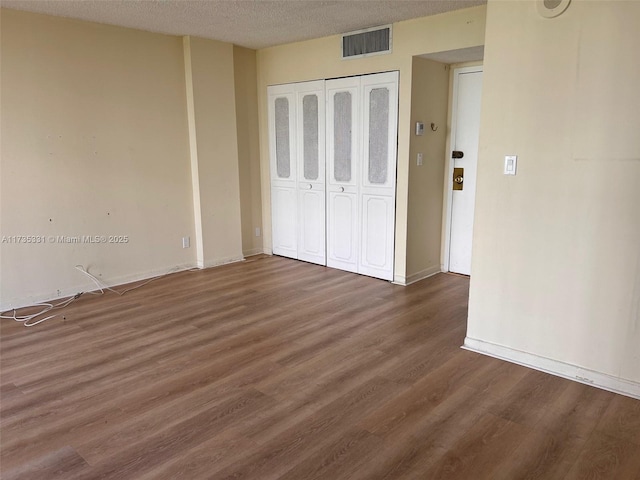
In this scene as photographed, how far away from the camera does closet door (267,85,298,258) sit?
536cm

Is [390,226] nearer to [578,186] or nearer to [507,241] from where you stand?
[507,241]

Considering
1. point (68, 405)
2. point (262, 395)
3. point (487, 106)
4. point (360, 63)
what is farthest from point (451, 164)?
point (68, 405)

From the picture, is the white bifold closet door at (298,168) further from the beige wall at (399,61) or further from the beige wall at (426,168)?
the beige wall at (426,168)

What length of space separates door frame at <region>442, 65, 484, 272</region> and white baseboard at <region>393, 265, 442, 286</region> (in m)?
0.12

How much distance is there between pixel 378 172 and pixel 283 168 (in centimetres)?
140

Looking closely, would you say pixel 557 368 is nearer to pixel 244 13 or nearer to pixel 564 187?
pixel 564 187

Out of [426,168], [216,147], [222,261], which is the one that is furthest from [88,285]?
[426,168]

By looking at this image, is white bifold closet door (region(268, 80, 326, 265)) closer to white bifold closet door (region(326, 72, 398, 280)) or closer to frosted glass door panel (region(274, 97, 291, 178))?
frosted glass door panel (region(274, 97, 291, 178))

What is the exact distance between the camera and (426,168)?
182 inches

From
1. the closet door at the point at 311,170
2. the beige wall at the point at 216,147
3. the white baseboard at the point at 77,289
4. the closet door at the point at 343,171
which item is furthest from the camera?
the closet door at the point at 311,170

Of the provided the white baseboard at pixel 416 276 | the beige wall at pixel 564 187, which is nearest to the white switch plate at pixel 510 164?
the beige wall at pixel 564 187

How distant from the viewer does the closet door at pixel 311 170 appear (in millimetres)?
5066

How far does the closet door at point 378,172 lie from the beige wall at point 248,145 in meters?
1.59

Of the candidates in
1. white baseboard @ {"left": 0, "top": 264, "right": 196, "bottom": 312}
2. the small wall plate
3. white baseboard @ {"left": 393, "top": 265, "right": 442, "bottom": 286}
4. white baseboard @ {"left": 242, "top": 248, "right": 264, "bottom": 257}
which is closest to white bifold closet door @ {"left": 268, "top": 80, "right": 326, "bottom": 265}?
white baseboard @ {"left": 242, "top": 248, "right": 264, "bottom": 257}
